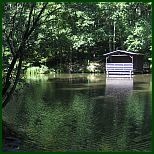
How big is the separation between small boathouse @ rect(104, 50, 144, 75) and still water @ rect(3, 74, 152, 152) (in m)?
21.2

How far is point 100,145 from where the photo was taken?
46.2 feet

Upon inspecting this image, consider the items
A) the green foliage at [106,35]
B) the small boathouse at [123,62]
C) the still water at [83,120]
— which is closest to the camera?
the still water at [83,120]

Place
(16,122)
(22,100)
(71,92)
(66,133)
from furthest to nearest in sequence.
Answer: (71,92), (22,100), (16,122), (66,133)

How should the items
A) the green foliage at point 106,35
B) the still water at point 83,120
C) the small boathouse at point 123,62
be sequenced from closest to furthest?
the still water at point 83,120
the small boathouse at point 123,62
the green foliage at point 106,35

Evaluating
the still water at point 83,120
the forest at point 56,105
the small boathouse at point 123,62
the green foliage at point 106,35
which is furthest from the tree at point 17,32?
the small boathouse at point 123,62

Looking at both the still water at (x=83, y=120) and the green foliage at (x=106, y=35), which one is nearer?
the still water at (x=83, y=120)

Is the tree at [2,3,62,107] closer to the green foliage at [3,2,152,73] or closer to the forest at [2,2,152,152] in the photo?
the forest at [2,2,152,152]

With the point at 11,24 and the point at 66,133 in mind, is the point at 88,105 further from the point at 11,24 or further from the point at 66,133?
the point at 11,24

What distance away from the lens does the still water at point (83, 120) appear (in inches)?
559

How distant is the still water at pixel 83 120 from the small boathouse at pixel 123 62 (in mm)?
21225

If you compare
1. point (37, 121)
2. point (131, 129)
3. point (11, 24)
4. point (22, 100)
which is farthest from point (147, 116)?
point (22, 100)

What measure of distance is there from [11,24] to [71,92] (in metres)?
17.0

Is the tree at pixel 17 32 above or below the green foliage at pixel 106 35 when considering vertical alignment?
below

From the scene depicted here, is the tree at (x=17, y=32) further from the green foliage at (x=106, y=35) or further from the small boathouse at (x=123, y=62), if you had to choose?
the small boathouse at (x=123, y=62)
